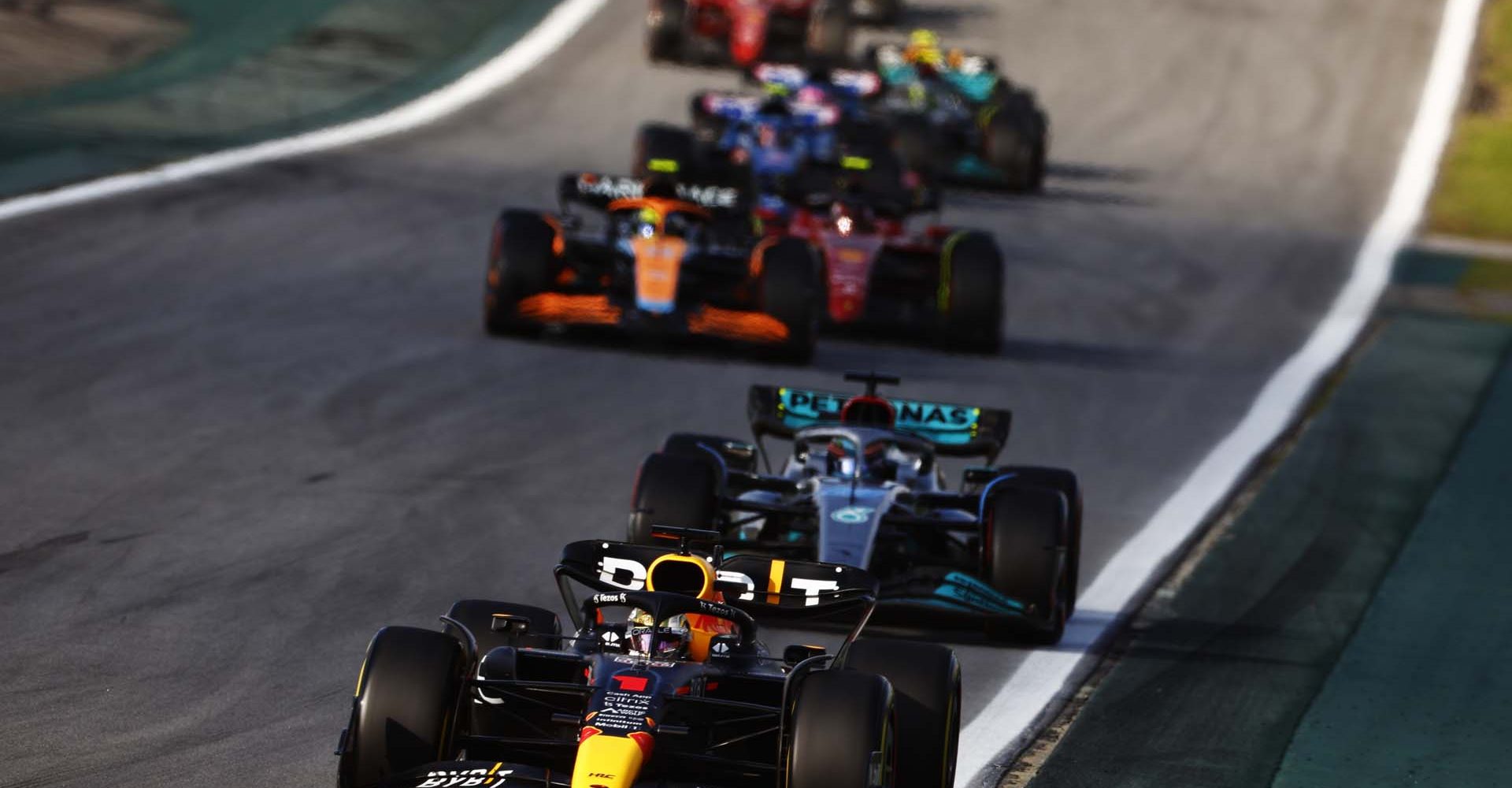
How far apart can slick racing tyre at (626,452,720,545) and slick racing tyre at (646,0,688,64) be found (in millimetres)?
27633

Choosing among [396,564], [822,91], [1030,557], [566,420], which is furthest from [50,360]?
[822,91]

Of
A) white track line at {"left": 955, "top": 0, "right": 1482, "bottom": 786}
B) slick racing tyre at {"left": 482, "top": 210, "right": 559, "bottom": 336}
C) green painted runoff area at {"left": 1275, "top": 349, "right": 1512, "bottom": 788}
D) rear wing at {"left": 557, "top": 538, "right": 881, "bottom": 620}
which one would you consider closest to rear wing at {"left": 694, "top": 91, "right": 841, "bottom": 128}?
white track line at {"left": 955, "top": 0, "right": 1482, "bottom": 786}

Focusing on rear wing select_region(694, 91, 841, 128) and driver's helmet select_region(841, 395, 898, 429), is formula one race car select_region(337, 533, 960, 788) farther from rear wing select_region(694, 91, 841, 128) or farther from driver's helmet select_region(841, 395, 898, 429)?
rear wing select_region(694, 91, 841, 128)

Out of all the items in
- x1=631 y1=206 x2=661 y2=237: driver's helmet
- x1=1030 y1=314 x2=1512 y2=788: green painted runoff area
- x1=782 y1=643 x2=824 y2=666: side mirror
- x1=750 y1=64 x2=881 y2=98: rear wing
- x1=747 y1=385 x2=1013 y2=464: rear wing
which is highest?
x1=750 y1=64 x2=881 y2=98: rear wing

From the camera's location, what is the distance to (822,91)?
→ 30.4m

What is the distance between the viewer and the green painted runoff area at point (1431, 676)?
11312 mm

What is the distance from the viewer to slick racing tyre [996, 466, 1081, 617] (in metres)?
13.6

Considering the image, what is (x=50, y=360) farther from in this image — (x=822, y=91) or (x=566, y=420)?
(x=822, y=91)

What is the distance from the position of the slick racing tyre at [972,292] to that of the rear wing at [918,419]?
25.6 ft

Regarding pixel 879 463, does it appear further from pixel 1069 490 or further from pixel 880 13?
pixel 880 13

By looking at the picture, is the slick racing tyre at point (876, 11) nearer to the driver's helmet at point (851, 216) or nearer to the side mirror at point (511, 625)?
the driver's helmet at point (851, 216)

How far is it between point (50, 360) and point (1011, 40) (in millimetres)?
28924

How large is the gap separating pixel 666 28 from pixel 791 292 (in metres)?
20.0

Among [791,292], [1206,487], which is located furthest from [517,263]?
[1206,487]
